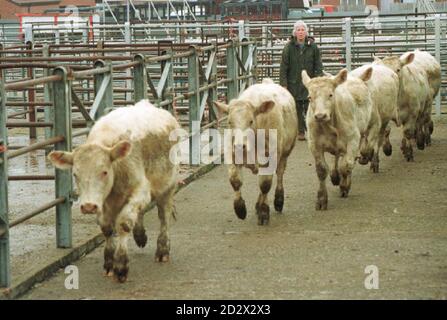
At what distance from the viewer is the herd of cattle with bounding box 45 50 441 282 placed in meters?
7.79

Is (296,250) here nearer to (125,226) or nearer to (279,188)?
(279,188)

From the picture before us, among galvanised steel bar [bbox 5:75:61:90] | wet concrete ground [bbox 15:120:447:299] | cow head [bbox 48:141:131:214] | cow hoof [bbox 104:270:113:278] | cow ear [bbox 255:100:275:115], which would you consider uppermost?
galvanised steel bar [bbox 5:75:61:90]

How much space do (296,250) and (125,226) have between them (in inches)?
79.2

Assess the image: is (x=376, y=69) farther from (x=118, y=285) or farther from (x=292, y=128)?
(x=118, y=285)

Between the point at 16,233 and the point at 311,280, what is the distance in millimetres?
3210

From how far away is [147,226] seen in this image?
10.4 m

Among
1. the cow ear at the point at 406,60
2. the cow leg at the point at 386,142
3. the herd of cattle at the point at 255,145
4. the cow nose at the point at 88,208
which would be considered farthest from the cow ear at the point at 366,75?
the cow nose at the point at 88,208

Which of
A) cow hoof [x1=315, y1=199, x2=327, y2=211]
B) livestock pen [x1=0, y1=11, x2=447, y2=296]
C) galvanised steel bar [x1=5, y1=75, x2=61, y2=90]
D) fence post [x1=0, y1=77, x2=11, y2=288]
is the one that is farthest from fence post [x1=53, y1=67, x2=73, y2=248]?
cow hoof [x1=315, y1=199, x2=327, y2=211]

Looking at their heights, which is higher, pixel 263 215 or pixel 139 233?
pixel 139 233

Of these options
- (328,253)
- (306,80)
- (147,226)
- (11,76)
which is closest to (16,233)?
(147,226)

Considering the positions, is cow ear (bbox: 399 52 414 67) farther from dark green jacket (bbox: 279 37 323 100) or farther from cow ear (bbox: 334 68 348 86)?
cow ear (bbox: 334 68 348 86)

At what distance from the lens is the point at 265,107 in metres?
10.1

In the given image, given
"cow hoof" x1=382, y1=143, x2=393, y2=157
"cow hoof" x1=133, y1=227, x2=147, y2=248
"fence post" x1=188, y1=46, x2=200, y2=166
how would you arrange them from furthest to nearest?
1. "cow hoof" x1=382, y1=143, x2=393, y2=157
2. "fence post" x1=188, y1=46, x2=200, y2=166
3. "cow hoof" x1=133, y1=227, x2=147, y2=248

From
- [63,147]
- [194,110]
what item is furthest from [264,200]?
[194,110]
